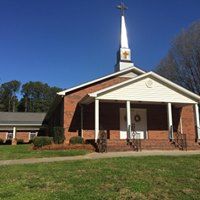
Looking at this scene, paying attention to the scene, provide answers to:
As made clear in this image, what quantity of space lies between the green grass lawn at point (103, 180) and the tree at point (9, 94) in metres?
86.9

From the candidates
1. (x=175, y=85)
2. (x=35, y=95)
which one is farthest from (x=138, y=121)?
(x=35, y=95)

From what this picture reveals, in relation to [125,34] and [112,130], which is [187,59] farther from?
[112,130]

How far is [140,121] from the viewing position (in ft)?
76.5

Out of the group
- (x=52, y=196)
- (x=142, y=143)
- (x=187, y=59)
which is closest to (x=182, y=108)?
A: (x=142, y=143)

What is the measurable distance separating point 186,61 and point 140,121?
17.5 meters

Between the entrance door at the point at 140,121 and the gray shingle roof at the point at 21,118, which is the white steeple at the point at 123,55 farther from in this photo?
the gray shingle roof at the point at 21,118

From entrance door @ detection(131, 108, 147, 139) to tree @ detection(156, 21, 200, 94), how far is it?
16.8m

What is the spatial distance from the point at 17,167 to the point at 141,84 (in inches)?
468

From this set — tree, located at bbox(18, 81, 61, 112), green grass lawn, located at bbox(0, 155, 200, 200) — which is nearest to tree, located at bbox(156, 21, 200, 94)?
green grass lawn, located at bbox(0, 155, 200, 200)

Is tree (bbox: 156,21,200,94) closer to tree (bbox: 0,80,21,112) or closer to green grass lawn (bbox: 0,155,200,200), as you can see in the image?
green grass lawn (bbox: 0,155,200,200)

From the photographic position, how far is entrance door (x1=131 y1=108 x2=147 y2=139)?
23122 millimetres

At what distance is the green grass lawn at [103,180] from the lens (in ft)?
23.8

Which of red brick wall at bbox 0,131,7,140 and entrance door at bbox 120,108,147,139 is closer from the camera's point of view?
entrance door at bbox 120,108,147,139

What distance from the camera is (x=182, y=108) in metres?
24.7
